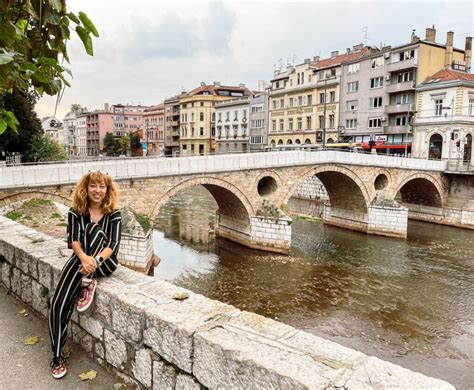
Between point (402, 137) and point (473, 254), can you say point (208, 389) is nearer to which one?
point (473, 254)

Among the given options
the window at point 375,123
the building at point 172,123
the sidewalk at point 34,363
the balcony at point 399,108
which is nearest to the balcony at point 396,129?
the window at point 375,123

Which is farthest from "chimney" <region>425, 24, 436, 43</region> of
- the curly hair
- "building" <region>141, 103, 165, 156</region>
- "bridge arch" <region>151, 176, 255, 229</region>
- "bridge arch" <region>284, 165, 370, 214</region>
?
"building" <region>141, 103, 165, 156</region>

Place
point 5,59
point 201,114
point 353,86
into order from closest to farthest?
1. point 5,59
2. point 353,86
3. point 201,114

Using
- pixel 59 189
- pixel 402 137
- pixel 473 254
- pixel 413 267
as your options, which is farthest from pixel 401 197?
pixel 59 189

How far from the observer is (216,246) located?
17.4 m

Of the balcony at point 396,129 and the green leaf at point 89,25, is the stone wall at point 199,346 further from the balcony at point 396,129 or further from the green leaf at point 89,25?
the balcony at point 396,129

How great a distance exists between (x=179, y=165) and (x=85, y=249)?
12320 millimetres

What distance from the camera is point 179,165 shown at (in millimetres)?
15164

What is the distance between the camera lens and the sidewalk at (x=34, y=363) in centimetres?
267

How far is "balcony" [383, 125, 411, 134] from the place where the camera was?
95.2 feet

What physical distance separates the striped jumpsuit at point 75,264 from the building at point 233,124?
135ft

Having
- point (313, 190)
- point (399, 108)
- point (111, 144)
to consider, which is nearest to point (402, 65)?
point (399, 108)

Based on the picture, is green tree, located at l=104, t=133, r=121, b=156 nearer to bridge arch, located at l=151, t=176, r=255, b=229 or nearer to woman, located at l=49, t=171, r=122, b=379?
bridge arch, located at l=151, t=176, r=255, b=229

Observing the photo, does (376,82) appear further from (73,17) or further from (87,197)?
(73,17)
